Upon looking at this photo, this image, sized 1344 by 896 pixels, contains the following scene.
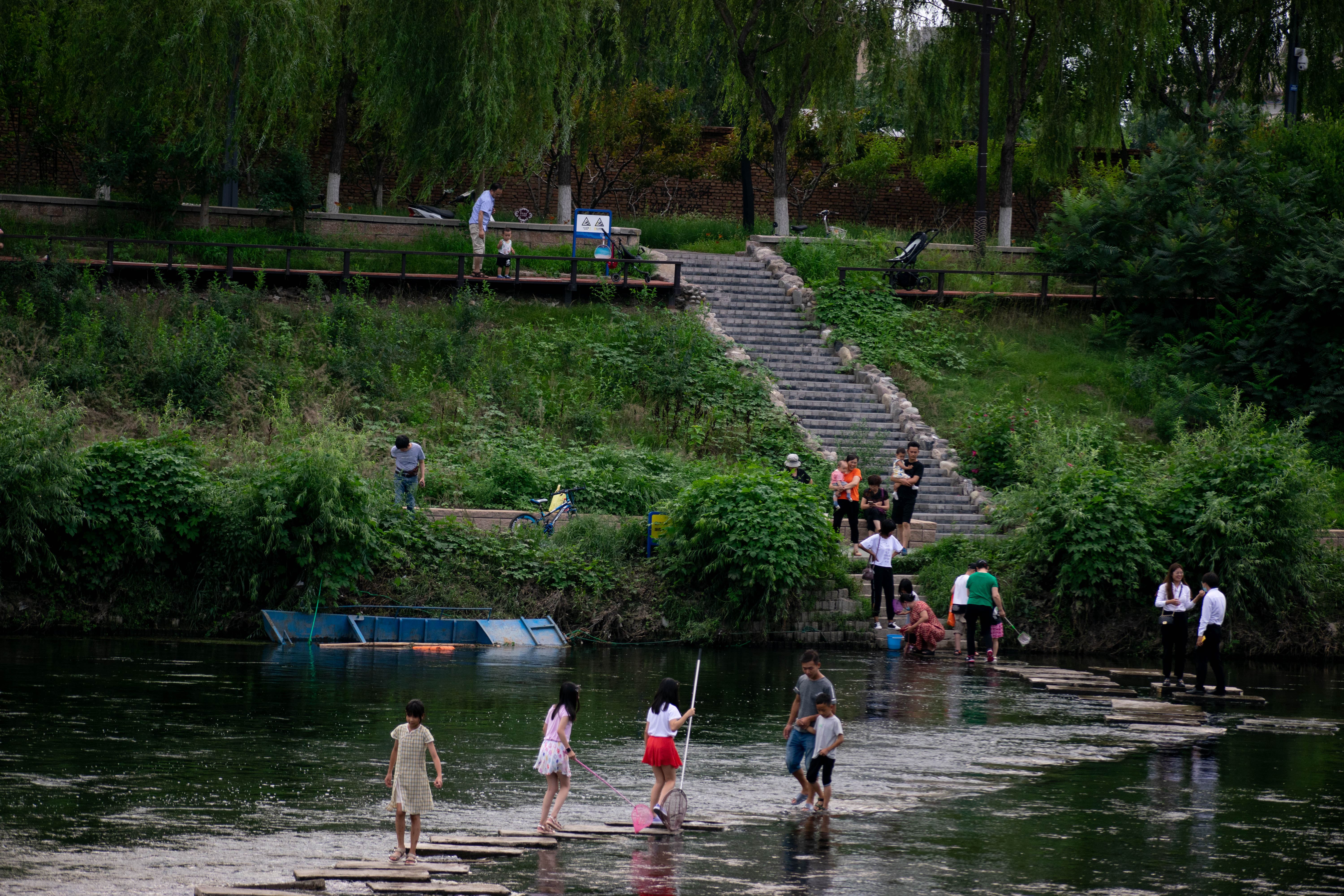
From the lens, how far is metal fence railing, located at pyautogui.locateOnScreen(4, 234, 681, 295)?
3142cm

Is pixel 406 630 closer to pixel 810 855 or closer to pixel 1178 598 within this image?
pixel 1178 598

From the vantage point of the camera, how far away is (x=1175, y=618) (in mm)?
20938

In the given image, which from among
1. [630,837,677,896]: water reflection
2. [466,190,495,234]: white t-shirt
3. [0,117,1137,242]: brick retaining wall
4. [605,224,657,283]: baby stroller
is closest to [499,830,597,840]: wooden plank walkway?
[630,837,677,896]: water reflection

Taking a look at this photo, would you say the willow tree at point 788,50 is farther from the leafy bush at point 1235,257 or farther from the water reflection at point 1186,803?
the water reflection at point 1186,803

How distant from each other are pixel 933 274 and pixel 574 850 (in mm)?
27634

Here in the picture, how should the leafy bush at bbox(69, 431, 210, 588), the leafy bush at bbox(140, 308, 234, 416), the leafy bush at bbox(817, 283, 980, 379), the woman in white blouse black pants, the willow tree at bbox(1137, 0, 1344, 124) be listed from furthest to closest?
1. the willow tree at bbox(1137, 0, 1344, 124)
2. the leafy bush at bbox(817, 283, 980, 379)
3. the leafy bush at bbox(140, 308, 234, 416)
4. the leafy bush at bbox(69, 431, 210, 588)
5. the woman in white blouse black pants

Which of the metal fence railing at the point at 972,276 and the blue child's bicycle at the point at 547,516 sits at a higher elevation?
the metal fence railing at the point at 972,276

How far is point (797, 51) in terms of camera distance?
3875 cm

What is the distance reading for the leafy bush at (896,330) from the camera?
108ft

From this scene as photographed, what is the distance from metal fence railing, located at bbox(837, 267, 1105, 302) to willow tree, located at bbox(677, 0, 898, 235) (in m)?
4.46

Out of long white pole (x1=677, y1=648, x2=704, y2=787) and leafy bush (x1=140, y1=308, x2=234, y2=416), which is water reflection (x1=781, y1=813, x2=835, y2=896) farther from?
leafy bush (x1=140, y1=308, x2=234, y2=416)

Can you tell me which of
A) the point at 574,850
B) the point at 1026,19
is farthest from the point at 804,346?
the point at 574,850

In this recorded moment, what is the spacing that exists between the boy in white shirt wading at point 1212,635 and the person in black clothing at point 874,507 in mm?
5970

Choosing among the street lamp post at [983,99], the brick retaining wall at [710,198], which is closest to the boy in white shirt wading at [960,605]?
the street lamp post at [983,99]
